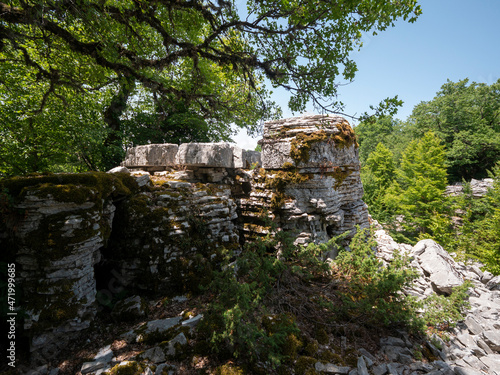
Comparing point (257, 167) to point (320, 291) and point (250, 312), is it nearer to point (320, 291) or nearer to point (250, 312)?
point (320, 291)

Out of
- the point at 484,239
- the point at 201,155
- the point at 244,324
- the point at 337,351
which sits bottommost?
the point at 484,239

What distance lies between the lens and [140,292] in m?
4.67

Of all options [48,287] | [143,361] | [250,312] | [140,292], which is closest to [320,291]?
[250,312]

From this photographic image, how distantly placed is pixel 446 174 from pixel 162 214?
20.1 m

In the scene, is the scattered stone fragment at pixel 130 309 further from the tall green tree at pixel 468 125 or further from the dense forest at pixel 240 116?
the tall green tree at pixel 468 125

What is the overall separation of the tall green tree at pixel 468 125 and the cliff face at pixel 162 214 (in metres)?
21.6

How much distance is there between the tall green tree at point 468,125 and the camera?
20844 mm

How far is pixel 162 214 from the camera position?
4.92 metres

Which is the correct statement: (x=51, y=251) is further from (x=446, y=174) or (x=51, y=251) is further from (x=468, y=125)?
(x=468, y=125)

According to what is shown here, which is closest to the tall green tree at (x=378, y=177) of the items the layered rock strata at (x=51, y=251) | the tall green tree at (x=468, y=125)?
the tall green tree at (x=468, y=125)

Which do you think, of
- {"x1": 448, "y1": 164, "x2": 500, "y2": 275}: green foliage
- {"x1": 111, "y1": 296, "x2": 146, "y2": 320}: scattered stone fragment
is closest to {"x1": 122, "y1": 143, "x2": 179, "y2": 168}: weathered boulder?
{"x1": 111, "y1": 296, "x2": 146, "y2": 320}: scattered stone fragment

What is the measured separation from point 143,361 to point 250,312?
1.74m

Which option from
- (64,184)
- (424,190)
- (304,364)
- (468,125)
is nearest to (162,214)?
(64,184)

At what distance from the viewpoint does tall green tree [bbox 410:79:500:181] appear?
20.8 m
